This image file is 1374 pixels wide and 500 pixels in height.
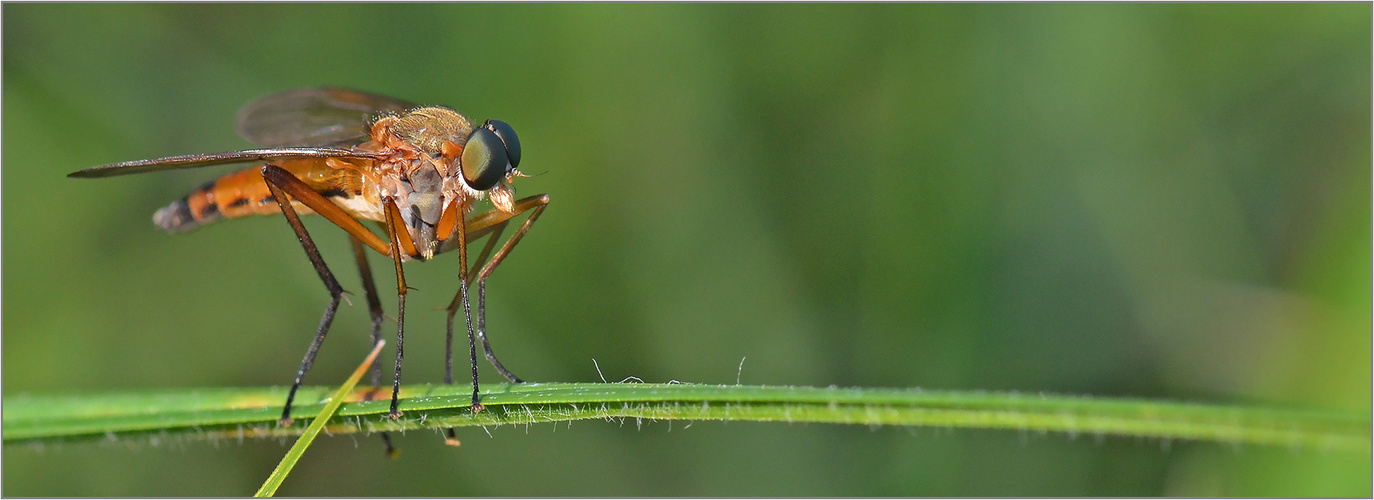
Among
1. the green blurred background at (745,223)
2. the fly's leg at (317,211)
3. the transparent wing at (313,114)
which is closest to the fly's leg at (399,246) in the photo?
the fly's leg at (317,211)

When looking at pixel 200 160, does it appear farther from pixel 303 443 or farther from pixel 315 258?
pixel 303 443

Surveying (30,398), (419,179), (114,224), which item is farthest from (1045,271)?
(114,224)

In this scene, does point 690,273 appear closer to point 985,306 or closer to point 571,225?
point 571,225

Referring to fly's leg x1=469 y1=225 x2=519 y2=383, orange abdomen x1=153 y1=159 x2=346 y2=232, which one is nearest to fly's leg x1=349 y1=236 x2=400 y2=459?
orange abdomen x1=153 y1=159 x2=346 y2=232

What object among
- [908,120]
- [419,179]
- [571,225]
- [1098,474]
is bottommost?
[1098,474]

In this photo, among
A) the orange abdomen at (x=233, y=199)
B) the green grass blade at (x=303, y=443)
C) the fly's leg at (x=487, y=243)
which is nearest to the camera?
the green grass blade at (x=303, y=443)

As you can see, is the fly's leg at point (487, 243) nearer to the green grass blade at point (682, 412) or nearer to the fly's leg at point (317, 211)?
the fly's leg at point (317, 211)

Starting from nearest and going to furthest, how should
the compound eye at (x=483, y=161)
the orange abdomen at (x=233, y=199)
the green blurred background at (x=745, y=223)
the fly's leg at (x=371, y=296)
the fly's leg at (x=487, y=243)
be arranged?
1. the fly's leg at (x=487, y=243)
2. the compound eye at (x=483, y=161)
3. the fly's leg at (x=371, y=296)
4. the orange abdomen at (x=233, y=199)
5. the green blurred background at (x=745, y=223)
